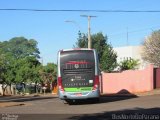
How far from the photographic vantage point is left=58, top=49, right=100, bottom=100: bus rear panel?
90.0 feet

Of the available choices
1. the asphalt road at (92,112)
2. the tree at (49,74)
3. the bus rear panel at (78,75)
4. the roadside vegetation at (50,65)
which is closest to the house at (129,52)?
the roadside vegetation at (50,65)


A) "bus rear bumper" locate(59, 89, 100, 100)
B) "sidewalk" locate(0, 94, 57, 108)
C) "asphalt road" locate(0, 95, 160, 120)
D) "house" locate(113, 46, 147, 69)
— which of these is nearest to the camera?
"asphalt road" locate(0, 95, 160, 120)

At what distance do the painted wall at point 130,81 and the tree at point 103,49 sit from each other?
13.2 m

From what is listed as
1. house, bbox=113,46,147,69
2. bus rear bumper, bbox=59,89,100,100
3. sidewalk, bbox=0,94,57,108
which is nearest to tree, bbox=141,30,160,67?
house, bbox=113,46,147,69

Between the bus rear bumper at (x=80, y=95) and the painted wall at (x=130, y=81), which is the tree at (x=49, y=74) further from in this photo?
the bus rear bumper at (x=80, y=95)

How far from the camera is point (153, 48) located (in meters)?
76.6

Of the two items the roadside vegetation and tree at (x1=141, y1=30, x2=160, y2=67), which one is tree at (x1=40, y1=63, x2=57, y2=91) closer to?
the roadside vegetation

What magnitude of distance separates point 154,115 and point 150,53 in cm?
6008

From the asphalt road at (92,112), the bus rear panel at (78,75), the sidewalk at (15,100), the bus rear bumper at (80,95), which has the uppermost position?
the bus rear panel at (78,75)

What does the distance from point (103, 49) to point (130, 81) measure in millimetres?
20419

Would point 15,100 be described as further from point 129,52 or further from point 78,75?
point 129,52

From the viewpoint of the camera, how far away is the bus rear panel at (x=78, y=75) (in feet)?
90.0

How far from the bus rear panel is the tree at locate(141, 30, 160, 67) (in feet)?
153

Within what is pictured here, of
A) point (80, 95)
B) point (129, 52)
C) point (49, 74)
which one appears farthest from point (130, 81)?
point (129, 52)
